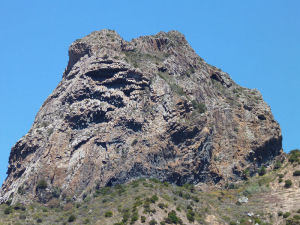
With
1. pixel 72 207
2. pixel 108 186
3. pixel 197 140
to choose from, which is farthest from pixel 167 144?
pixel 72 207

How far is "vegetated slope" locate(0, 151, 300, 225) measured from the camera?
88188 mm

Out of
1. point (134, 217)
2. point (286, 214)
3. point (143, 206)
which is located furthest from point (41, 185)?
point (286, 214)

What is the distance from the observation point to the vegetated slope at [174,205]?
88.2 metres

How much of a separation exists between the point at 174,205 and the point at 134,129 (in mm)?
21641

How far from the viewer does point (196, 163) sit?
104m

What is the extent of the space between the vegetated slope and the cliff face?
3.01m

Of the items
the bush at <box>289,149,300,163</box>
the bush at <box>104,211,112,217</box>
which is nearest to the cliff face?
the bush at <box>289,149,300,163</box>

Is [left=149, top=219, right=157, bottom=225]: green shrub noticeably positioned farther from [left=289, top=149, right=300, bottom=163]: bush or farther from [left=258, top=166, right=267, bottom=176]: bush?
[left=289, top=149, right=300, bottom=163]: bush

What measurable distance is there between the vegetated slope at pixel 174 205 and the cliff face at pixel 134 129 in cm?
301

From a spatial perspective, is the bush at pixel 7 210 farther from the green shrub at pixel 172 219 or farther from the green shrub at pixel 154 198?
the green shrub at pixel 172 219

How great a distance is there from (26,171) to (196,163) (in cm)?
3292

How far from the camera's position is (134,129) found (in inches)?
4240

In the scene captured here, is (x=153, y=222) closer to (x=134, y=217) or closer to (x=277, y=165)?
(x=134, y=217)

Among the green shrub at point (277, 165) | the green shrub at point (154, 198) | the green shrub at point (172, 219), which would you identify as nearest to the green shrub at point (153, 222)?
the green shrub at point (172, 219)
